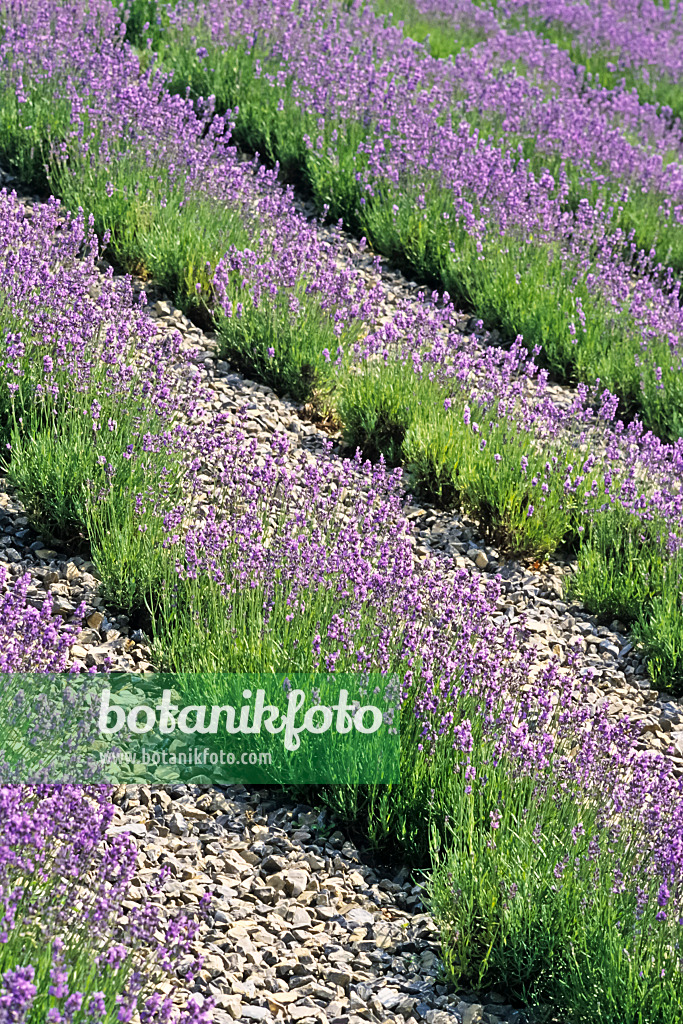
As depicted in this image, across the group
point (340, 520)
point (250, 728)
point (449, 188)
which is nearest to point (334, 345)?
point (340, 520)

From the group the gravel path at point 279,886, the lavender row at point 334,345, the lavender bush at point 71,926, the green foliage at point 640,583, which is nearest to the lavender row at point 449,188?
the lavender row at point 334,345

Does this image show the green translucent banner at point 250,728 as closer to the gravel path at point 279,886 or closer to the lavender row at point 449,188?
the gravel path at point 279,886

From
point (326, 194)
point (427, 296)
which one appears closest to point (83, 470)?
point (427, 296)

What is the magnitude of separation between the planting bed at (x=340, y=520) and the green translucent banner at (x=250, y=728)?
0.07 metres

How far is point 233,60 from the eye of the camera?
26.9ft

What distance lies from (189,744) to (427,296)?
13.9ft

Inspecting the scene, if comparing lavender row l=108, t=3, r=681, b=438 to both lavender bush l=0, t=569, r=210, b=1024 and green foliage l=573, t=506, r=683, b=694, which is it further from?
lavender bush l=0, t=569, r=210, b=1024

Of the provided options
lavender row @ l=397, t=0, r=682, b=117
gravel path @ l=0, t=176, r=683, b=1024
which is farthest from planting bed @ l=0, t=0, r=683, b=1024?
lavender row @ l=397, t=0, r=682, b=117

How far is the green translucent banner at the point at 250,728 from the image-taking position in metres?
3.22

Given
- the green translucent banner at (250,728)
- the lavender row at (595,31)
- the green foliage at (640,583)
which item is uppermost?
the lavender row at (595,31)

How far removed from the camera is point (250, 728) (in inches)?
131

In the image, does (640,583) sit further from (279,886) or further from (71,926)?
(71,926)

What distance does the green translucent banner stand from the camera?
3.22 m

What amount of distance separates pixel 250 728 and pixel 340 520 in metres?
1.07
